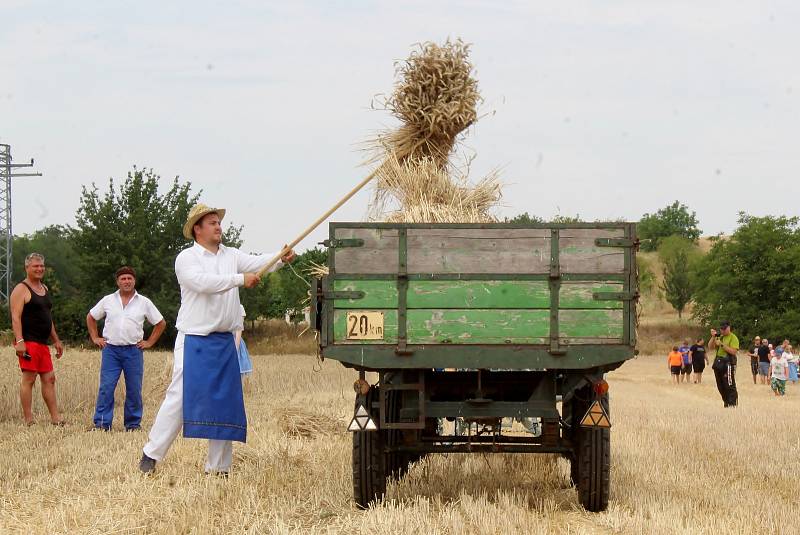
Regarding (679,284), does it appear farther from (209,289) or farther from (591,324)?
(591,324)

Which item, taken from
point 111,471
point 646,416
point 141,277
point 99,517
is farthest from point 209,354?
point 141,277

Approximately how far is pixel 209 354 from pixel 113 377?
3.99m

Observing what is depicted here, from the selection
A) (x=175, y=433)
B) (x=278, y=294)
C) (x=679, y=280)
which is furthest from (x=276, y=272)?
(x=175, y=433)

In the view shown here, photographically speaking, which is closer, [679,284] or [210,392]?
[210,392]

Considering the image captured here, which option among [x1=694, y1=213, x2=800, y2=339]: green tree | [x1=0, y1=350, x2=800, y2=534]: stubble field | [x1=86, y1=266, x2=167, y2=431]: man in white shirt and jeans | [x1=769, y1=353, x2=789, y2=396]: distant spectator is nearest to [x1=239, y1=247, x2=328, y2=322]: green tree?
[x1=769, y1=353, x2=789, y2=396]: distant spectator

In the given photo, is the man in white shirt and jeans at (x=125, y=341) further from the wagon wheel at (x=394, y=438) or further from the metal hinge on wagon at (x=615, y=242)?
Answer: the metal hinge on wagon at (x=615, y=242)

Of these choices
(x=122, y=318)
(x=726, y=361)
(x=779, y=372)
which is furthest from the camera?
(x=779, y=372)

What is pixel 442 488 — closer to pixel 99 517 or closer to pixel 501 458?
pixel 501 458

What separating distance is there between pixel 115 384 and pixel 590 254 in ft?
22.1

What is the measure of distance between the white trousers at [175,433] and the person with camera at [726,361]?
1205 centimetres

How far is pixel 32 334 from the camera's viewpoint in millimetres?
11906

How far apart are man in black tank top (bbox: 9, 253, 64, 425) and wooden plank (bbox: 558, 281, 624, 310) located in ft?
22.1

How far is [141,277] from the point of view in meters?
48.6

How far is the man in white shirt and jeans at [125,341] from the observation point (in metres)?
11.8
